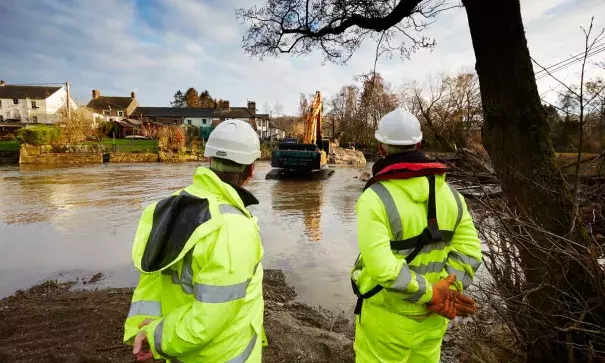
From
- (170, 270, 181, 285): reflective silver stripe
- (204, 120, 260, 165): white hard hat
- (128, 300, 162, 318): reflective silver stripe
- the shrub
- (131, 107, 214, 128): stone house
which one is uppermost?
(131, 107, 214, 128): stone house

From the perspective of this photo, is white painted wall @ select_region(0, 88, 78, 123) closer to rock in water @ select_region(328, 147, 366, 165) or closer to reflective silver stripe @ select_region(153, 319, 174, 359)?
rock in water @ select_region(328, 147, 366, 165)

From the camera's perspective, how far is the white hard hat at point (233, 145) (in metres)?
1.75

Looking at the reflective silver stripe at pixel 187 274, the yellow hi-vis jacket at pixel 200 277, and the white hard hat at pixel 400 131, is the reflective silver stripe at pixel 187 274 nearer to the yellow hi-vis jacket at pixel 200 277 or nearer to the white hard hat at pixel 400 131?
the yellow hi-vis jacket at pixel 200 277

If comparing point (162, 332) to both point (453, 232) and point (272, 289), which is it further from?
point (272, 289)

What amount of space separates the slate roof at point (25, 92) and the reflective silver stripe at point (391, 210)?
72.1m

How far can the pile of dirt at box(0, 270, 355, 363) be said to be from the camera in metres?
3.39

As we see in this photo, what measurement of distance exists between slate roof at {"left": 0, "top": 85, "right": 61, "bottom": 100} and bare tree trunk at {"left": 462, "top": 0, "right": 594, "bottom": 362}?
71909 mm

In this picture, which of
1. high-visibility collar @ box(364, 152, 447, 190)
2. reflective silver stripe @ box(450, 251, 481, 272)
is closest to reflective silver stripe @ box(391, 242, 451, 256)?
reflective silver stripe @ box(450, 251, 481, 272)

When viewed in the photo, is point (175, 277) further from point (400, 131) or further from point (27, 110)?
point (27, 110)

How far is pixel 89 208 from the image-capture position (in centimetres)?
1138

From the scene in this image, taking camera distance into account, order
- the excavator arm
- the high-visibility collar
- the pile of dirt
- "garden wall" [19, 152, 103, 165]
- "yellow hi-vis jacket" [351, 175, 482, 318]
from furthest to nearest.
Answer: "garden wall" [19, 152, 103, 165] < the excavator arm < the pile of dirt < the high-visibility collar < "yellow hi-vis jacket" [351, 175, 482, 318]

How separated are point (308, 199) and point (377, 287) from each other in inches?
423

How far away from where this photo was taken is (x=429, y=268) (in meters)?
2.09

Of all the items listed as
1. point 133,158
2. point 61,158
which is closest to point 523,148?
point 133,158
